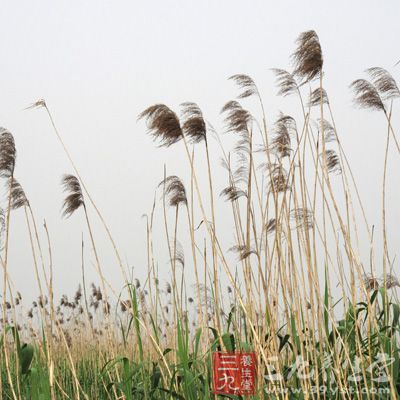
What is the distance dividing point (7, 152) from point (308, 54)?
185cm

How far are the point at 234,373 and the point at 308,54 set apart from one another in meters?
1.66

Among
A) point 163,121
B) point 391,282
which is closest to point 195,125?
point 163,121

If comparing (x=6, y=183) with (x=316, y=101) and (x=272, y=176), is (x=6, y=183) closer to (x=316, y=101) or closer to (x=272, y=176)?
(x=272, y=176)

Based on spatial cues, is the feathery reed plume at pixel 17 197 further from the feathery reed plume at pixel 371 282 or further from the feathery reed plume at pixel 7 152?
the feathery reed plume at pixel 371 282

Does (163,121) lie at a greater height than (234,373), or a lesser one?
greater

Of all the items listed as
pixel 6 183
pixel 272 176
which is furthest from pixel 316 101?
pixel 6 183

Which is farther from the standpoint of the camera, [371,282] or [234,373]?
[371,282]

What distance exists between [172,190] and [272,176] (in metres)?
0.60

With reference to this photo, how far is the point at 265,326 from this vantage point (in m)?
3.32

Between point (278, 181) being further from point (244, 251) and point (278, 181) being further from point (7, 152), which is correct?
point (7, 152)

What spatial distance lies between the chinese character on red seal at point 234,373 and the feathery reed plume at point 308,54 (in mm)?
1494

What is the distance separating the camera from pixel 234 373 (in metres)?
3.07

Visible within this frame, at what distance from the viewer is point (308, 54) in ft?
10.4

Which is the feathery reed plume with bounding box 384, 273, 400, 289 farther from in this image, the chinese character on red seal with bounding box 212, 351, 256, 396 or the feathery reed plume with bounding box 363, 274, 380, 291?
the chinese character on red seal with bounding box 212, 351, 256, 396
